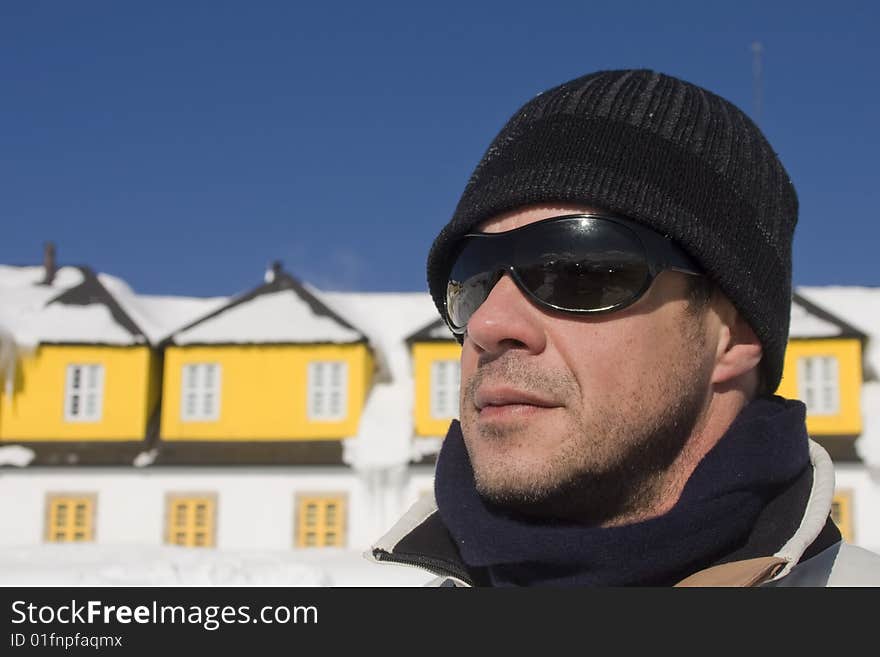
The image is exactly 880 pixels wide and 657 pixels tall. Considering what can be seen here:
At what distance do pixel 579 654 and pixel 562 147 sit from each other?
116 cm

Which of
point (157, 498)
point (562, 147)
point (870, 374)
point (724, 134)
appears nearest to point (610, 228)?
point (562, 147)

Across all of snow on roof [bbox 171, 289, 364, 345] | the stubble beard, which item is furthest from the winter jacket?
snow on roof [bbox 171, 289, 364, 345]

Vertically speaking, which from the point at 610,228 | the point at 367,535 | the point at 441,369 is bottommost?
the point at 367,535

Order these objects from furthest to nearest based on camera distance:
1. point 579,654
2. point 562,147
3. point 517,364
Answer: point 562,147
point 517,364
point 579,654

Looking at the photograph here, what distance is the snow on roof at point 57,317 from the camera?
958 inches

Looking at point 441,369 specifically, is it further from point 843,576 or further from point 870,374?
point 843,576

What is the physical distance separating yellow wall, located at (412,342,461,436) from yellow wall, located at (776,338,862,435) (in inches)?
319

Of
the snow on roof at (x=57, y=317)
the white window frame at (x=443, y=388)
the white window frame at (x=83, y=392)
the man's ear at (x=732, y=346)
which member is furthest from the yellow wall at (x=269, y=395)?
the man's ear at (x=732, y=346)

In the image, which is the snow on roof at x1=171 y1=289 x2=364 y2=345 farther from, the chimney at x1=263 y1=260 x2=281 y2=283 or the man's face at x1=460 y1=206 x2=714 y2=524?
the man's face at x1=460 y1=206 x2=714 y2=524

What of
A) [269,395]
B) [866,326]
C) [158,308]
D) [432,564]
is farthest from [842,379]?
[432,564]

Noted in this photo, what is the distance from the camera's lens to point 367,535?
22.3m

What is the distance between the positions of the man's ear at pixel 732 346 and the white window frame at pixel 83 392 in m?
23.9

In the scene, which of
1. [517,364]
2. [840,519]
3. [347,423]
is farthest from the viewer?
[347,423]

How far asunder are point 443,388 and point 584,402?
21490mm
